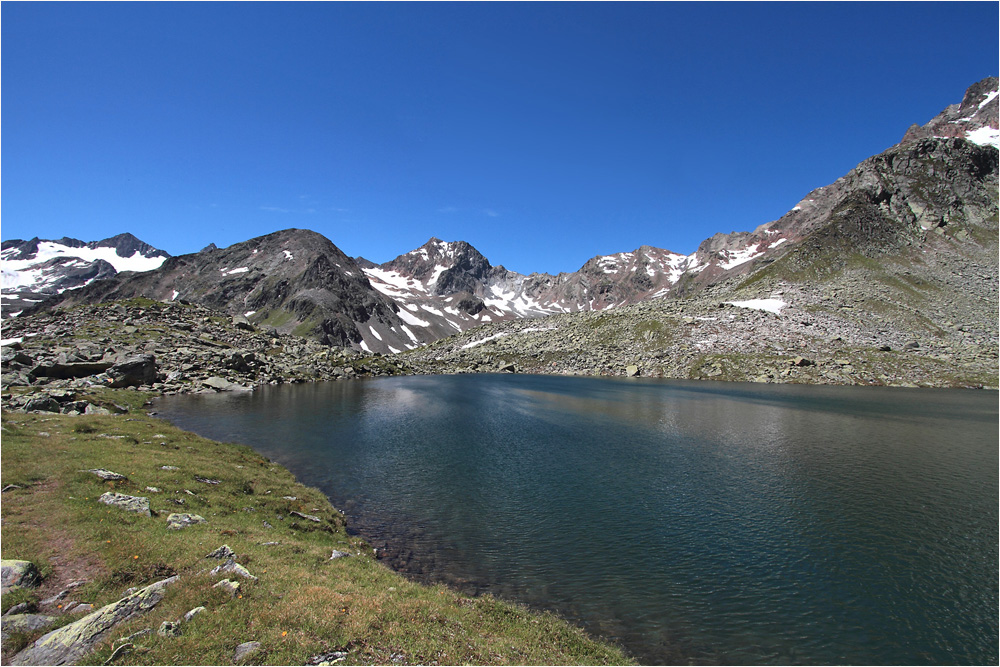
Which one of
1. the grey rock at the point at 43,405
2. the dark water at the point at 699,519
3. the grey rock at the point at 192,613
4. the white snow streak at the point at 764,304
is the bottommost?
the dark water at the point at 699,519

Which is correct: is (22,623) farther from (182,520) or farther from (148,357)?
(148,357)

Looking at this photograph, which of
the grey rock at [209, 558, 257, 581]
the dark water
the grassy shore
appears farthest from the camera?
the dark water

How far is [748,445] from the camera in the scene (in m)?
45.7

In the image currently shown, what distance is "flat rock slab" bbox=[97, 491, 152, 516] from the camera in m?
19.4

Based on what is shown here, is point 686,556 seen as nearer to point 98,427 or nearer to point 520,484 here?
point 520,484

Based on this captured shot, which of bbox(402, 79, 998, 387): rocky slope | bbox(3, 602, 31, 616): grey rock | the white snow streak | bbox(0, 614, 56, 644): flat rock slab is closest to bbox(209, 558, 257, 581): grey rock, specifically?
bbox(0, 614, 56, 644): flat rock slab

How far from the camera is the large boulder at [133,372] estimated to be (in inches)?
3024

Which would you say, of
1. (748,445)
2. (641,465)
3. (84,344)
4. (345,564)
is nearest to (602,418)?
(748,445)

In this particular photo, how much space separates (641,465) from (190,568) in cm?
3294

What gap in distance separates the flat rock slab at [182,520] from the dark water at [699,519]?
8.10m

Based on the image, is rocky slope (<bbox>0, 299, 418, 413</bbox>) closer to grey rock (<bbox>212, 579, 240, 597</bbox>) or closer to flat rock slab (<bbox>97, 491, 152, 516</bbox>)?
flat rock slab (<bbox>97, 491, 152, 516</bbox>)

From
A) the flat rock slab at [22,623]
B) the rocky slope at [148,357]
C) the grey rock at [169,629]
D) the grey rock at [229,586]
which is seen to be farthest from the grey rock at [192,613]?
the rocky slope at [148,357]

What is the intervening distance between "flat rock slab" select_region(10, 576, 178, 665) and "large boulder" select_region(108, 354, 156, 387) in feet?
281

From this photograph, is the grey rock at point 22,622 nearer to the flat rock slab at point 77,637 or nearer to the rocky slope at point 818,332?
the flat rock slab at point 77,637
